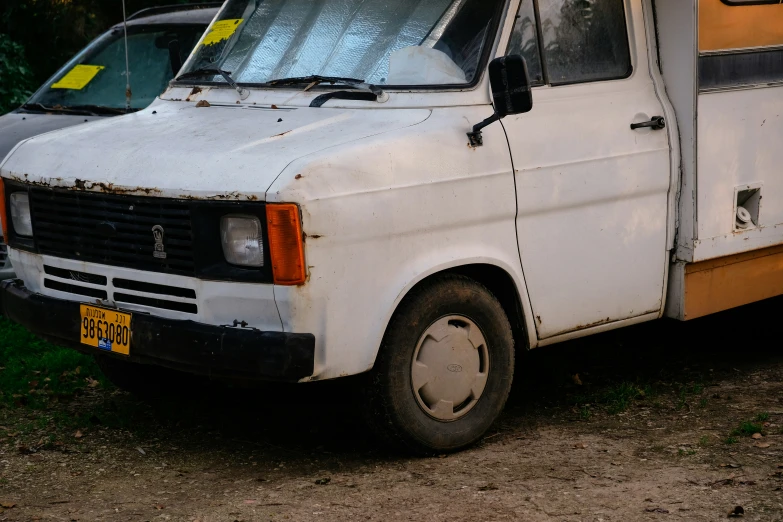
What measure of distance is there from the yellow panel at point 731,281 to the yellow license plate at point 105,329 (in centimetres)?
258

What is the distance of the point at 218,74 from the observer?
18.7 ft

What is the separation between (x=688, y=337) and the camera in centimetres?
735

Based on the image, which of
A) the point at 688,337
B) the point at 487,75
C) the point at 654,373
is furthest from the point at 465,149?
the point at 688,337

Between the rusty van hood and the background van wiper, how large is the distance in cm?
8

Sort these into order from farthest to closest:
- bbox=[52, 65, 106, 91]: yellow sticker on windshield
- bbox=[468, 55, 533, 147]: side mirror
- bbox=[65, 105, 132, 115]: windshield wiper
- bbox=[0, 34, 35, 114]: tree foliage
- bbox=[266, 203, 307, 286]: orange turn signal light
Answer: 1. bbox=[0, 34, 35, 114]: tree foliage
2. bbox=[52, 65, 106, 91]: yellow sticker on windshield
3. bbox=[65, 105, 132, 115]: windshield wiper
4. bbox=[468, 55, 533, 147]: side mirror
5. bbox=[266, 203, 307, 286]: orange turn signal light

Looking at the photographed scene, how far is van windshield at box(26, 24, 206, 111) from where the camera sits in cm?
832

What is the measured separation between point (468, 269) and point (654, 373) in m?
1.95

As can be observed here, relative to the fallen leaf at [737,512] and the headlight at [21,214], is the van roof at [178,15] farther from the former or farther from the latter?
the fallen leaf at [737,512]

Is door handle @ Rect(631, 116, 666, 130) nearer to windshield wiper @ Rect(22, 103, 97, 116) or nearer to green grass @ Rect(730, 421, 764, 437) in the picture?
green grass @ Rect(730, 421, 764, 437)

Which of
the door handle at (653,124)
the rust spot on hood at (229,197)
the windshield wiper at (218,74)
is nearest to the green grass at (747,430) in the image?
the door handle at (653,124)

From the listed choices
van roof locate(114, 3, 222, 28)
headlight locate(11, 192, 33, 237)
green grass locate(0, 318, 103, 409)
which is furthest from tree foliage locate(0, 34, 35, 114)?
headlight locate(11, 192, 33, 237)

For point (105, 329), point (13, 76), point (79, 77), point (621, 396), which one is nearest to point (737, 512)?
point (621, 396)

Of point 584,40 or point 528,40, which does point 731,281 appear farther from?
point 528,40

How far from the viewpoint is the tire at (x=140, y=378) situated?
5.91 m
